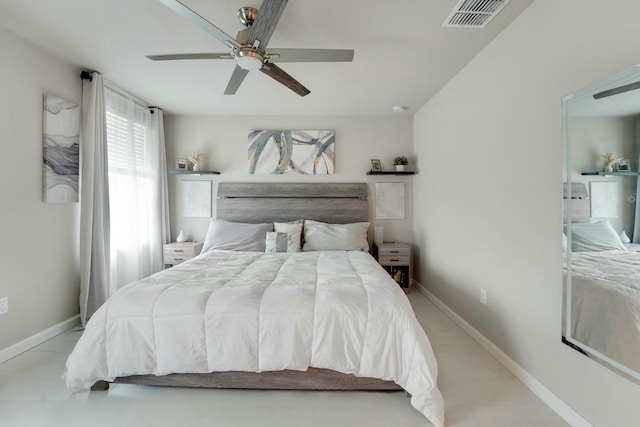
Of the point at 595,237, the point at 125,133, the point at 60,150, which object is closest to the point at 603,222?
the point at 595,237

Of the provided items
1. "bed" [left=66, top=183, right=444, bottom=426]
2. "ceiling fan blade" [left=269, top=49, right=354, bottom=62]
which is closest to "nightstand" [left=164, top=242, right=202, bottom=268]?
"bed" [left=66, top=183, right=444, bottom=426]

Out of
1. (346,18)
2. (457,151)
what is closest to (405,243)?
(457,151)

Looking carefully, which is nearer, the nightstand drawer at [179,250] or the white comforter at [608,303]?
the white comforter at [608,303]

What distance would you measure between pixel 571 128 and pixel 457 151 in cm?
134

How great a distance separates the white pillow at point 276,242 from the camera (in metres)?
3.53

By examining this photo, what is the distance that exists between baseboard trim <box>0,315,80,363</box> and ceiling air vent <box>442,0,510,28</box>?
3.99 m

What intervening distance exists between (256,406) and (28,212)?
8.00 feet

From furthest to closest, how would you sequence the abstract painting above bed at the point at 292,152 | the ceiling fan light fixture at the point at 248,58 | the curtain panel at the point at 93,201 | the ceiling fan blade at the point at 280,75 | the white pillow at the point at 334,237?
1. the abstract painting above bed at the point at 292,152
2. the white pillow at the point at 334,237
3. the curtain panel at the point at 93,201
4. the ceiling fan blade at the point at 280,75
5. the ceiling fan light fixture at the point at 248,58

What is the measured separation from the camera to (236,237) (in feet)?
11.9

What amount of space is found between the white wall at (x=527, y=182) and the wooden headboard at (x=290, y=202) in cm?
142

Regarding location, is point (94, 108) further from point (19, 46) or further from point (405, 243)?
point (405, 243)

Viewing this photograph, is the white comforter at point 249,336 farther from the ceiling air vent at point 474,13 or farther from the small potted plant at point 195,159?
the small potted plant at point 195,159

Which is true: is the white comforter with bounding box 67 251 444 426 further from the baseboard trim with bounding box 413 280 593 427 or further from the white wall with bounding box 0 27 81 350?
the white wall with bounding box 0 27 81 350

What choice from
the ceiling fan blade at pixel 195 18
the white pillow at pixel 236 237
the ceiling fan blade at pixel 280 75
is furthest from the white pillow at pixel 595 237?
the white pillow at pixel 236 237
